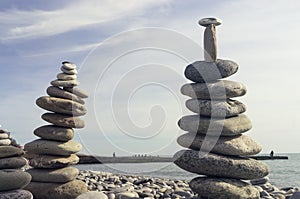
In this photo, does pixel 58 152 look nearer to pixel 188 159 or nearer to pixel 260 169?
pixel 188 159

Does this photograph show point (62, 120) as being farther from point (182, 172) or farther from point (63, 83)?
point (182, 172)

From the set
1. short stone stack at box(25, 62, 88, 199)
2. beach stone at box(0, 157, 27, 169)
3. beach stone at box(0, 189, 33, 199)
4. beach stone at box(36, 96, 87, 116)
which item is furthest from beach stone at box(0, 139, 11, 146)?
beach stone at box(36, 96, 87, 116)

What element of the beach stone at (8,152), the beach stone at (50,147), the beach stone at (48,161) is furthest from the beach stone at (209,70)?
the beach stone at (8,152)

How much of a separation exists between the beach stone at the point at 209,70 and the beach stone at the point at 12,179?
13.9 ft

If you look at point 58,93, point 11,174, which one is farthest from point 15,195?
point 58,93

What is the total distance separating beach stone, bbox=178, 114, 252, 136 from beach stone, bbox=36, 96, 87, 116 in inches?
134

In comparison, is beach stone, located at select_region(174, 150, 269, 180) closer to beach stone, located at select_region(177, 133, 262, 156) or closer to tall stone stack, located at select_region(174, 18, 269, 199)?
tall stone stack, located at select_region(174, 18, 269, 199)

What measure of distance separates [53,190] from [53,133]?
4.66 ft

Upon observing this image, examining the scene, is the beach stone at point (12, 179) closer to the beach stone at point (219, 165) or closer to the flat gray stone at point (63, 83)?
the flat gray stone at point (63, 83)

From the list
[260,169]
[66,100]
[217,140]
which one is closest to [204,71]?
[217,140]

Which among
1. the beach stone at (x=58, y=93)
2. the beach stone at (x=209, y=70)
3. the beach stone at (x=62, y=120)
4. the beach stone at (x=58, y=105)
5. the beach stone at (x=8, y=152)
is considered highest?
the beach stone at (x=209, y=70)

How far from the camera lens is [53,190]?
11406 millimetres

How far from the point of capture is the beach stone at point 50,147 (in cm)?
1166

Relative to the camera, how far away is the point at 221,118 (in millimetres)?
9750
